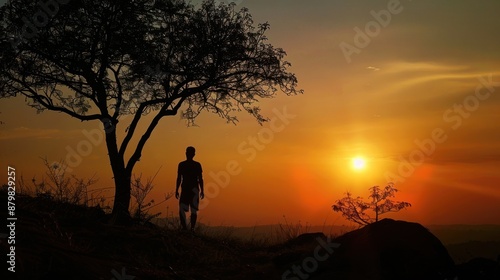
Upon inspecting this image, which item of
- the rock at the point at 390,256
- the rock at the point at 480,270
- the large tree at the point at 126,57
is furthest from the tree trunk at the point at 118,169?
the rock at the point at 480,270

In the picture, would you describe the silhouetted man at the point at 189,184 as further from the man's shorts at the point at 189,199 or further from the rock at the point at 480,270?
the rock at the point at 480,270

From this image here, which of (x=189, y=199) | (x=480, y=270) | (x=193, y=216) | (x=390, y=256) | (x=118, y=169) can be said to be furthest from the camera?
(x=118, y=169)

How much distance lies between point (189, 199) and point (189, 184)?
53 cm

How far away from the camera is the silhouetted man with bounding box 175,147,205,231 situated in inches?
677

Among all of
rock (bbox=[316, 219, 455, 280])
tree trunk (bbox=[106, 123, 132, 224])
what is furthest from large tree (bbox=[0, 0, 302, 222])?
rock (bbox=[316, 219, 455, 280])

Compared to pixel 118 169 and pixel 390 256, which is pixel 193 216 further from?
pixel 390 256

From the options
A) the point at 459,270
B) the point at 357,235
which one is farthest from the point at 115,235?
the point at 459,270

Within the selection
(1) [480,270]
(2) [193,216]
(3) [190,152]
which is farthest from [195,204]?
(1) [480,270]

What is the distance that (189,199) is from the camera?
56.4ft

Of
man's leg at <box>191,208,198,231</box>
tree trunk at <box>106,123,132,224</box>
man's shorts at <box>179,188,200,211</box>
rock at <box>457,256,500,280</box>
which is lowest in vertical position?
rock at <box>457,256,500,280</box>

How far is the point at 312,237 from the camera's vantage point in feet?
49.3

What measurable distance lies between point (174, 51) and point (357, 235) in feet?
45.7

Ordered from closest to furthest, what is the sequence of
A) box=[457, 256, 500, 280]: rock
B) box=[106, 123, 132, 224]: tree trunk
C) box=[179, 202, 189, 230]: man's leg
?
box=[457, 256, 500, 280]: rock
box=[179, 202, 189, 230]: man's leg
box=[106, 123, 132, 224]: tree trunk

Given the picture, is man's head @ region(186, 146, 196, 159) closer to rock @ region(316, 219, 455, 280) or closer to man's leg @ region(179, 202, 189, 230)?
man's leg @ region(179, 202, 189, 230)
